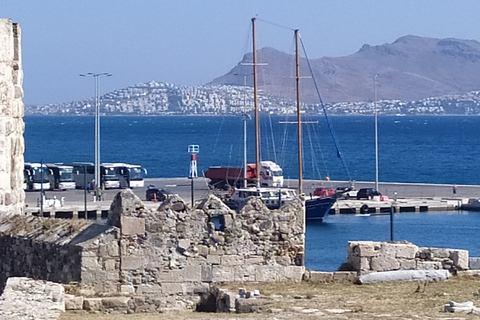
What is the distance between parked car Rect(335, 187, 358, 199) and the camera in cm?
6839

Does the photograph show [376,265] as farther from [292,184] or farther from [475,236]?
[292,184]

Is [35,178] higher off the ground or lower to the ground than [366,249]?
lower

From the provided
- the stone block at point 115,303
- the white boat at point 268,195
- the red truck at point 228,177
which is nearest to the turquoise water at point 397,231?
the white boat at point 268,195

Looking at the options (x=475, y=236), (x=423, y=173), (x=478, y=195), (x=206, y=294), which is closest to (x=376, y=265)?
(x=206, y=294)

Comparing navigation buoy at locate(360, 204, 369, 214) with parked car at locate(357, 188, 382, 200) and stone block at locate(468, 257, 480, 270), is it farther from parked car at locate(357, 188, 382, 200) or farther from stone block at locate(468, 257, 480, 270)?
stone block at locate(468, 257, 480, 270)

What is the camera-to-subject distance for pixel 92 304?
11.4 meters

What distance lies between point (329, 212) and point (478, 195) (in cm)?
1307

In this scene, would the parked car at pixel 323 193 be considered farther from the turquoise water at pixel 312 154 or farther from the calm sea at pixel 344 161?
the turquoise water at pixel 312 154

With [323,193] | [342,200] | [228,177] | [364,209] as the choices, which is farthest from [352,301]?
[228,177]

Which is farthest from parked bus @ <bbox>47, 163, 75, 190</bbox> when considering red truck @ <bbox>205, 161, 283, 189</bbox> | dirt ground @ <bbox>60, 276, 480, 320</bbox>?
dirt ground @ <bbox>60, 276, 480, 320</bbox>

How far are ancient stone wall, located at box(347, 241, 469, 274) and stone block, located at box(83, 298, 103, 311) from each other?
323cm

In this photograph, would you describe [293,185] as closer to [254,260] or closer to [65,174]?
[65,174]

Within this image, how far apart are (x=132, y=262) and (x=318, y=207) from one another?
5105cm

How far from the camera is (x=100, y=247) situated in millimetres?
12484
